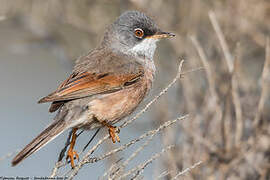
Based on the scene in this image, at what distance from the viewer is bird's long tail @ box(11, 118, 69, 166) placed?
3379 mm

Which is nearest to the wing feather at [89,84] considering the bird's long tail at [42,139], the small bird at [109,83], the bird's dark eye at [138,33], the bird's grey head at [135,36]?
the small bird at [109,83]

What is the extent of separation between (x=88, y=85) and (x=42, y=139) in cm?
68

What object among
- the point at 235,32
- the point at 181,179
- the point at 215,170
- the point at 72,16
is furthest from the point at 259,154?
the point at 72,16

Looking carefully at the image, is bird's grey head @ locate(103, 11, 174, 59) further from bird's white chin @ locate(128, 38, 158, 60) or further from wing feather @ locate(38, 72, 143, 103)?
wing feather @ locate(38, 72, 143, 103)

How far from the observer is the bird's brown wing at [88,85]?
3.94 meters

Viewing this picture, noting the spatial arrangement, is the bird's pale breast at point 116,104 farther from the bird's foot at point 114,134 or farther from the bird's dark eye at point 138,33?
the bird's dark eye at point 138,33

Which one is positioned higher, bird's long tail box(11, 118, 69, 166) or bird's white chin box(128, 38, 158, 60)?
bird's white chin box(128, 38, 158, 60)

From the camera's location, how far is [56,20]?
6.54m

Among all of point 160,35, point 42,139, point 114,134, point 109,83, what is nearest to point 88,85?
point 109,83

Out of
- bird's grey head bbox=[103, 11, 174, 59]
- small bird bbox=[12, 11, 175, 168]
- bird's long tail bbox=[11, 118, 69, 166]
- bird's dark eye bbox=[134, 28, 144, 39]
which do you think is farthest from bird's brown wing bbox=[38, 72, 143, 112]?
bird's dark eye bbox=[134, 28, 144, 39]

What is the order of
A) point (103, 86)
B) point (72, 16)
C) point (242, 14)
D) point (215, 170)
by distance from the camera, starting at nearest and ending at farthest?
point (103, 86) < point (215, 170) < point (242, 14) < point (72, 16)

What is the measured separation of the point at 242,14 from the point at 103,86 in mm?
2283

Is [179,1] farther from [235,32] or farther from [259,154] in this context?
[259,154]

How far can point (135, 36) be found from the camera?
4746 millimetres
